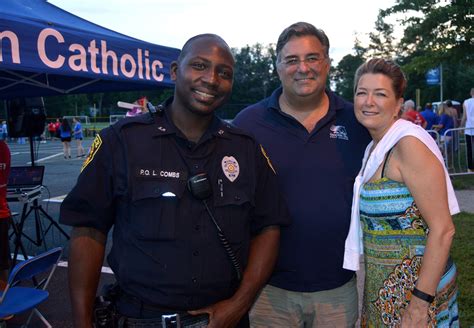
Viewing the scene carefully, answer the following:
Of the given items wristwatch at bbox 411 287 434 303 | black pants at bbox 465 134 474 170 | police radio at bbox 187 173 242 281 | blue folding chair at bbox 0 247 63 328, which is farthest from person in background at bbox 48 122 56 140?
wristwatch at bbox 411 287 434 303

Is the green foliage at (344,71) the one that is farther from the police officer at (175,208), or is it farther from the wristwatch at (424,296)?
the police officer at (175,208)

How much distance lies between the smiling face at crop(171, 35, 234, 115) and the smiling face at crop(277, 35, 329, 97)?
69cm

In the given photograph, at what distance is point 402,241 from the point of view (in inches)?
86.0

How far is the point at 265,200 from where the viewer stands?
2.18m

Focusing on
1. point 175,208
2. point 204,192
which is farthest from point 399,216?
point 175,208

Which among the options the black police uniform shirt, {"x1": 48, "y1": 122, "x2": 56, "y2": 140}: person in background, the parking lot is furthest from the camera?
{"x1": 48, "y1": 122, "x2": 56, "y2": 140}: person in background

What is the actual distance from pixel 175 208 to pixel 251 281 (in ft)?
1.64

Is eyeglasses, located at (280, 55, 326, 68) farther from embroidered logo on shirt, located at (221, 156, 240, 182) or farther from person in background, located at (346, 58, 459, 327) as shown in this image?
embroidered logo on shirt, located at (221, 156, 240, 182)

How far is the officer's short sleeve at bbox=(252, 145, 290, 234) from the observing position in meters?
2.16

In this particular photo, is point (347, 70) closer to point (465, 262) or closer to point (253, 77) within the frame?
point (253, 77)

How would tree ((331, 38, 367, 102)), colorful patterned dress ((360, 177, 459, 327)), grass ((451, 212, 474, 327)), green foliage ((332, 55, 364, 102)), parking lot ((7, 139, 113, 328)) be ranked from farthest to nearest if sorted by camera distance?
1. green foliage ((332, 55, 364, 102))
2. tree ((331, 38, 367, 102))
3. parking lot ((7, 139, 113, 328))
4. grass ((451, 212, 474, 327))
5. colorful patterned dress ((360, 177, 459, 327))

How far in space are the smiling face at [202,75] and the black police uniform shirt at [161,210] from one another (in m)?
0.13

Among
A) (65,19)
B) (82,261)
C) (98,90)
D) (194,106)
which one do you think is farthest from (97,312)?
(98,90)

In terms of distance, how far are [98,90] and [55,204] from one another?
3.65 metres
